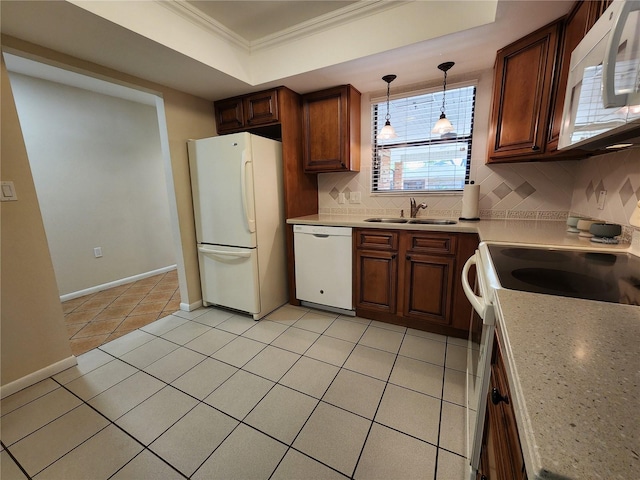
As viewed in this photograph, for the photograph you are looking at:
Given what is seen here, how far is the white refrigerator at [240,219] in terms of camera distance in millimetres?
2299

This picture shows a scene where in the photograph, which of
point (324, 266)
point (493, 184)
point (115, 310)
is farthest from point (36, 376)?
point (493, 184)

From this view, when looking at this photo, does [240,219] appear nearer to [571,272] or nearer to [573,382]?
[571,272]

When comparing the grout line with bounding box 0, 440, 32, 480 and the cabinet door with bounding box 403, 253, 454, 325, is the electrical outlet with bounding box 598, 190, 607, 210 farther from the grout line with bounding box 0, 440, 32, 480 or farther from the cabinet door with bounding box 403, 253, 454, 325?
the grout line with bounding box 0, 440, 32, 480

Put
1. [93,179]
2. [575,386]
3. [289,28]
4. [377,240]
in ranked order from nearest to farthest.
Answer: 1. [575,386]
2. [289,28]
3. [377,240]
4. [93,179]

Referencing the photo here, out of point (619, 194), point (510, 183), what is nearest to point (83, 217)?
point (510, 183)

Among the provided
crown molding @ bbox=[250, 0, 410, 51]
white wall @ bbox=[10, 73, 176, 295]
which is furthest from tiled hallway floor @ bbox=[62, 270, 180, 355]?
crown molding @ bbox=[250, 0, 410, 51]

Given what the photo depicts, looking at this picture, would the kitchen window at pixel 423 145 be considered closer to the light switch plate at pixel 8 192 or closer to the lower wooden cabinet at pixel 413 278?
the lower wooden cabinet at pixel 413 278

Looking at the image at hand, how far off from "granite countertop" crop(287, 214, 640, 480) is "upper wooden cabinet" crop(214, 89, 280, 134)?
7.95 feet

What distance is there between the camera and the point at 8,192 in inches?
62.4

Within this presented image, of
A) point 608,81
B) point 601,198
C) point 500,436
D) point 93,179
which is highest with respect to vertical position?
point 608,81

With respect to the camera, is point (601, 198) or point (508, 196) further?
point (508, 196)

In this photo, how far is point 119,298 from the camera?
121 inches

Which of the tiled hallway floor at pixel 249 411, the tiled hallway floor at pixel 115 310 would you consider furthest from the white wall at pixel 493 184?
the tiled hallway floor at pixel 115 310

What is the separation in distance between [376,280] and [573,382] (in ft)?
6.38
